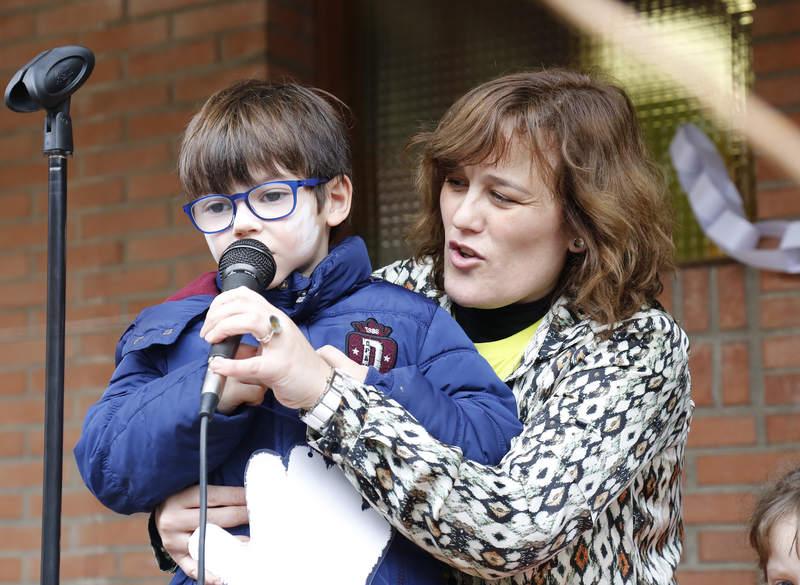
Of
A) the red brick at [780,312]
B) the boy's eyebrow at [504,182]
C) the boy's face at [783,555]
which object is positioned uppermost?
the boy's eyebrow at [504,182]

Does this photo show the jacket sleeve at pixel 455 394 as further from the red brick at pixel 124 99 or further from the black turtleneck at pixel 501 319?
the red brick at pixel 124 99

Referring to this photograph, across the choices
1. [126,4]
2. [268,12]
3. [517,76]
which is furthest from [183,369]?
[126,4]

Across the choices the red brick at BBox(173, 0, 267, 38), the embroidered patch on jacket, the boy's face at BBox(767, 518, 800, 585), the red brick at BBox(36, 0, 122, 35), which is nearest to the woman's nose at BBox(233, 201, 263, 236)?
the embroidered patch on jacket

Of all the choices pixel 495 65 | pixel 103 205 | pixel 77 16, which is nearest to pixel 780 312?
pixel 495 65

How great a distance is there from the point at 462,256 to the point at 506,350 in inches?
7.2

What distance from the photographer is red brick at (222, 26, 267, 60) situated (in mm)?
3996

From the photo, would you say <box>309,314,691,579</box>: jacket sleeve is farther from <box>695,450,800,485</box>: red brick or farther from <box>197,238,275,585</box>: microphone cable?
<box>695,450,800,485</box>: red brick

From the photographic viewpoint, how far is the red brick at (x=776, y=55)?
3.50m

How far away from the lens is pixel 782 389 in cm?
346

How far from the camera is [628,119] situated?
90.1 inches

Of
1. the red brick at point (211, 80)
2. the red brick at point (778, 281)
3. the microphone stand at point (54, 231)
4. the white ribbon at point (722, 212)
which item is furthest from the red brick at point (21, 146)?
the microphone stand at point (54, 231)

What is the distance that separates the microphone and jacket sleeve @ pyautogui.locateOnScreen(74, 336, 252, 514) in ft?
0.41

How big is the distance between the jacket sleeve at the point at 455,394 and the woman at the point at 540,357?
0.10 feet

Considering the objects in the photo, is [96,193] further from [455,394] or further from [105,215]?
[455,394]
